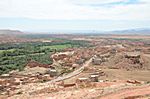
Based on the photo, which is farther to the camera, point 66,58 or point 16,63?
point 66,58

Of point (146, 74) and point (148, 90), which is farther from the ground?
point (148, 90)

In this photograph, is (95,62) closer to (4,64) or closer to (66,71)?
(66,71)

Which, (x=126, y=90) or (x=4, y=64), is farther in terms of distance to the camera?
(x=4, y=64)

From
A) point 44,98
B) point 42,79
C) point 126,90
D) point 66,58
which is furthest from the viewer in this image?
point 66,58

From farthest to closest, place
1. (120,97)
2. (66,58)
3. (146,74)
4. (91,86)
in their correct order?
(66,58) < (146,74) < (91,86) < (120,97)

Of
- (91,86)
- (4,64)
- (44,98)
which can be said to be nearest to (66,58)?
(4,64)

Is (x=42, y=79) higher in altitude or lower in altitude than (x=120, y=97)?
lower

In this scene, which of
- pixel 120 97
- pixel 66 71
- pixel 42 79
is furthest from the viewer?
pixel 66 71

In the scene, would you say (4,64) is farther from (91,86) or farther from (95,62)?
(91,86)

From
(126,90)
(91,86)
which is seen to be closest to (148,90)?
(126,90)
